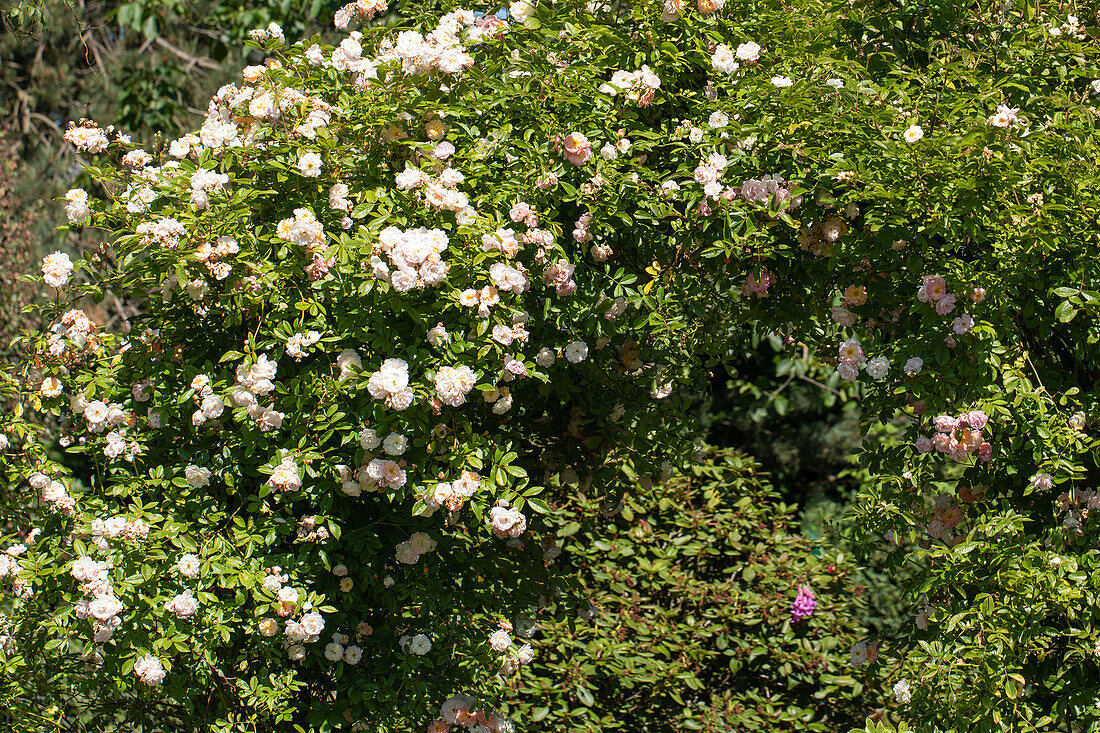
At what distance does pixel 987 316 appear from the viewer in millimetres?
2041

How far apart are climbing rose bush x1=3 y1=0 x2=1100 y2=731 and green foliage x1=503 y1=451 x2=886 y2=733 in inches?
38.0

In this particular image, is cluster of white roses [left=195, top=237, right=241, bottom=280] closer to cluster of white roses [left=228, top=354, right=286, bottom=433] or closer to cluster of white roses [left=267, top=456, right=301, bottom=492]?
cluster of white roses [left=228, top=354, right=286, bottom=433]

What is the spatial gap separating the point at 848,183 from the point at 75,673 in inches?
76.2

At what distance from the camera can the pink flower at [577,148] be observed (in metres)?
→ 2.11

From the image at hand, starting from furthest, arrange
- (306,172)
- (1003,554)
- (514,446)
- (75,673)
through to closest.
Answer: (514,446) < (75,673) < (306,172) < (1003,554)

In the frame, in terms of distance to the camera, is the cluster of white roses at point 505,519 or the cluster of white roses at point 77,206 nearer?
the cluster of white roses at point 505,519

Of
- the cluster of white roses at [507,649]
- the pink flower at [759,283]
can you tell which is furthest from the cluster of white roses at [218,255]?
the pink flower at [759,283]

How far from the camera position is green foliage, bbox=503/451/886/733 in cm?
327

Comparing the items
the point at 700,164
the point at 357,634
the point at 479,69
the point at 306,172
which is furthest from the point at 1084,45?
the point at 357,634

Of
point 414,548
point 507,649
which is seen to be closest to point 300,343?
point 414,548

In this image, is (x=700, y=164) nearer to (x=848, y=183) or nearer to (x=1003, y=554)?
(x=848, y=183)

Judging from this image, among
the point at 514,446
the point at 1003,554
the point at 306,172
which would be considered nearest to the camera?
the point at 1003,554

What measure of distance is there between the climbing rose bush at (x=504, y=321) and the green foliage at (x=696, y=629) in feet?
3.17

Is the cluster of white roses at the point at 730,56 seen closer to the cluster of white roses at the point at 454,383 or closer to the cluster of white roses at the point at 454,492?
the cluster of white roses at the point at 454,383
